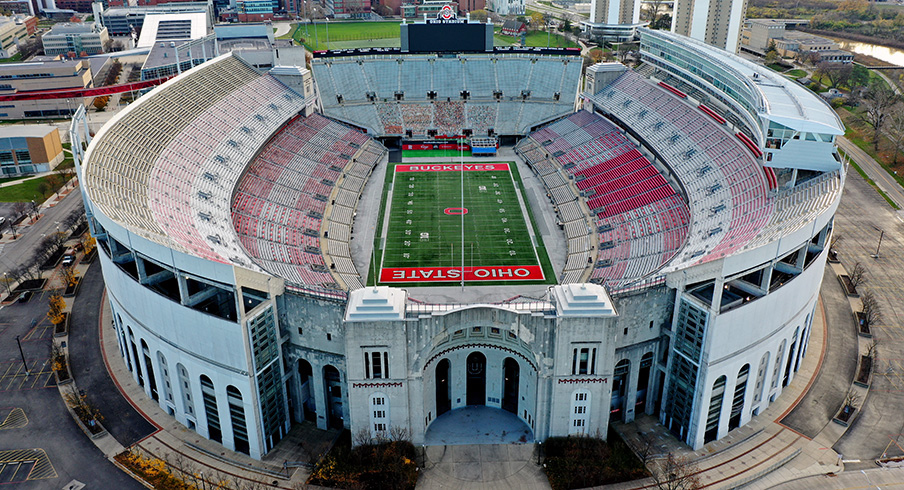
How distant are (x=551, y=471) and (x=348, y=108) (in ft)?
254

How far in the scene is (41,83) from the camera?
133750 millimetres

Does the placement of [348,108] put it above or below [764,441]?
above

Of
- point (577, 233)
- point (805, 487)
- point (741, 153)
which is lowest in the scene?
point (805, 487)

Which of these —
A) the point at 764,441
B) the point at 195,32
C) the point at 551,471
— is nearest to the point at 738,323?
the point at 764,441

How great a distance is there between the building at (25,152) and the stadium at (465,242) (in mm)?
32216

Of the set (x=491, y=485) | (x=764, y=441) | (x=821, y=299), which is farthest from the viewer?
(x=821, y=299)

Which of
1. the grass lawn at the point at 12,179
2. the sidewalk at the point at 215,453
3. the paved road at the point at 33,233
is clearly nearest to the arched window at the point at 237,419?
the sidewalk at the point at 215,453

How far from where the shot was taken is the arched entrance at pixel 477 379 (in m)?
51.7

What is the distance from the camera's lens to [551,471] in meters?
46.3

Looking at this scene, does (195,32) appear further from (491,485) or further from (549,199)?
(491,485)

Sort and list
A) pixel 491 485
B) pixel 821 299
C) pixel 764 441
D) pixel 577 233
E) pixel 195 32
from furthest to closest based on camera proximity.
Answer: pixel 195 32, pixel 577 233, pixel 821 299, pixel 764 441, pixel 491 485

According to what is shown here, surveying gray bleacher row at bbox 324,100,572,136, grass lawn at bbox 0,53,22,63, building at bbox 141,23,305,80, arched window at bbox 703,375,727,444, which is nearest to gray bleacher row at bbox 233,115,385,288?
gray bleacher row at bbox 324,100,572,136

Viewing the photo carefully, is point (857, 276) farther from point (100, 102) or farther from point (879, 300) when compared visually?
point (100, 102)

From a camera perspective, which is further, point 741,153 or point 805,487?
point 741,153
